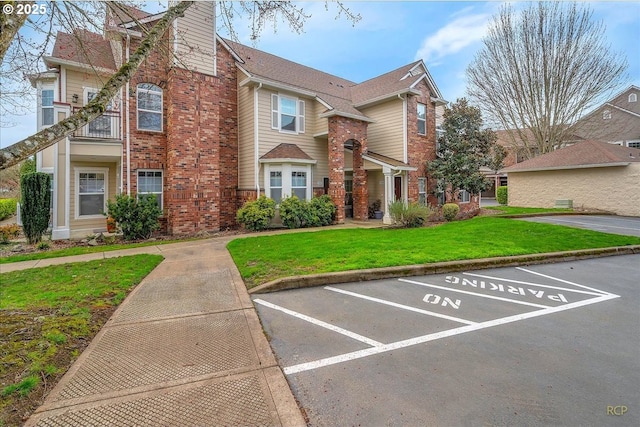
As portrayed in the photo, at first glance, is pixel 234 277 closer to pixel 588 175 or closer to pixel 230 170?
pixel 230 170

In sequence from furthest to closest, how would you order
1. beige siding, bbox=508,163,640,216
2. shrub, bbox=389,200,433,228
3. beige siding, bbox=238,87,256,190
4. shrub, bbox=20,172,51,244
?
beige siding, bbox=508,163,640,216 < beige siding, bbox=238,87,256,190 < shrub, bbox=389,200,433,228 < shrub, bbox=20,172,51,244

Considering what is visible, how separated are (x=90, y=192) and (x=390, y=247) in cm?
1284

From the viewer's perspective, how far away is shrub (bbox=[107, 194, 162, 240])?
35.9 feet

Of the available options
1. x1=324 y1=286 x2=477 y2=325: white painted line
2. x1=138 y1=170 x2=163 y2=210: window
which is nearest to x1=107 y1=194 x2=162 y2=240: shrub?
x1=138 y1=170 x2=163 y2=210: window

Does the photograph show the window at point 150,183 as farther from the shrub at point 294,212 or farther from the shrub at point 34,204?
the shrub at point 294,212

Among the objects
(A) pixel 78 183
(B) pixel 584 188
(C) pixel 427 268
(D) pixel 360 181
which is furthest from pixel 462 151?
(A) pixel 78 183

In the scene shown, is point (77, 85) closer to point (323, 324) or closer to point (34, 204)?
point (34, 204)

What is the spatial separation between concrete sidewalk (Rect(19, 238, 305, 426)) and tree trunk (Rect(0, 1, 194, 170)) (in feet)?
7.13

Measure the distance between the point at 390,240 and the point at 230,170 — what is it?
8.73 m

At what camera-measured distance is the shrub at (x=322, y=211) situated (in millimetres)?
13977

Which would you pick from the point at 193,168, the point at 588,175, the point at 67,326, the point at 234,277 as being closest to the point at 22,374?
the point at 67,326

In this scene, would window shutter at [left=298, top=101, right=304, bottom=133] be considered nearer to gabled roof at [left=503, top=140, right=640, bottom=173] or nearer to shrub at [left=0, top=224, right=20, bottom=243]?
shrub at [left=0, top=224, right=20, bottom=243]

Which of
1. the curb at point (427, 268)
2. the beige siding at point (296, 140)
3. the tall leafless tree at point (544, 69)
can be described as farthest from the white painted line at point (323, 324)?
the tall leafless tree at point (544, 69)

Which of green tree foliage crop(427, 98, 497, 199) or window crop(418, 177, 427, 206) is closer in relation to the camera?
green tree foliage crop(427, 98, 497, 199)
